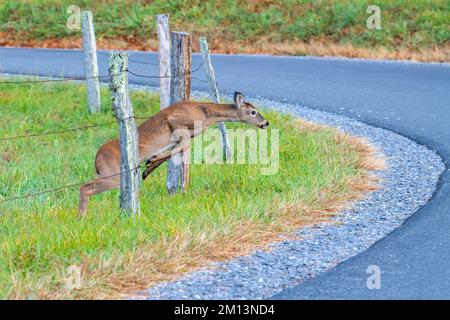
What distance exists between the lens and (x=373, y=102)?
59.6 feet

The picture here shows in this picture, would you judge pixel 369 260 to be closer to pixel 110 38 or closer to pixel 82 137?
pixel 82 137

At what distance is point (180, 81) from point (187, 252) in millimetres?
3394

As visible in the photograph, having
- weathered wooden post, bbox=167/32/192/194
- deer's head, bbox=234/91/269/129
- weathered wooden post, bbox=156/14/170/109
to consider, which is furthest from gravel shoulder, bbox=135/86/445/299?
weathered wooden post, bbox=156/14/170/109

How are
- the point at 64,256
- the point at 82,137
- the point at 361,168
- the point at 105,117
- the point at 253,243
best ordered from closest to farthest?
the point at 64,256
the point at 253,243
the point at 361,168
the point at 82,137
the point at 105,117

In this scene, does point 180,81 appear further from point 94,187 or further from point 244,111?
point 94,187

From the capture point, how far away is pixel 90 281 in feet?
26.8

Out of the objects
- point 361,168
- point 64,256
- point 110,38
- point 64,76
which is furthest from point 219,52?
point 64,256

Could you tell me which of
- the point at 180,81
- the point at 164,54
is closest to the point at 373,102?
the point at 164,54

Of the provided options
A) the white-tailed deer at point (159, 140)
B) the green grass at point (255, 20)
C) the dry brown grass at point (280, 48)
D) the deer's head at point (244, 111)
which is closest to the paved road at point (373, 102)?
the dry brown grass at point (280, 48)

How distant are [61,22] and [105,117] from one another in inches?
358

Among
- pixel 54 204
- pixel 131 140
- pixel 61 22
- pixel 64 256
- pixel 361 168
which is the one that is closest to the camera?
pixel 64 256

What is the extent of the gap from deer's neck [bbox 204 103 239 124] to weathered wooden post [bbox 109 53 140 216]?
134 centimetres

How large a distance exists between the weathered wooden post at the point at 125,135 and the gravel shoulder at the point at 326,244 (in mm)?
1628

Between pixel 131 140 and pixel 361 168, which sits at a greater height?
pixel 131 140
